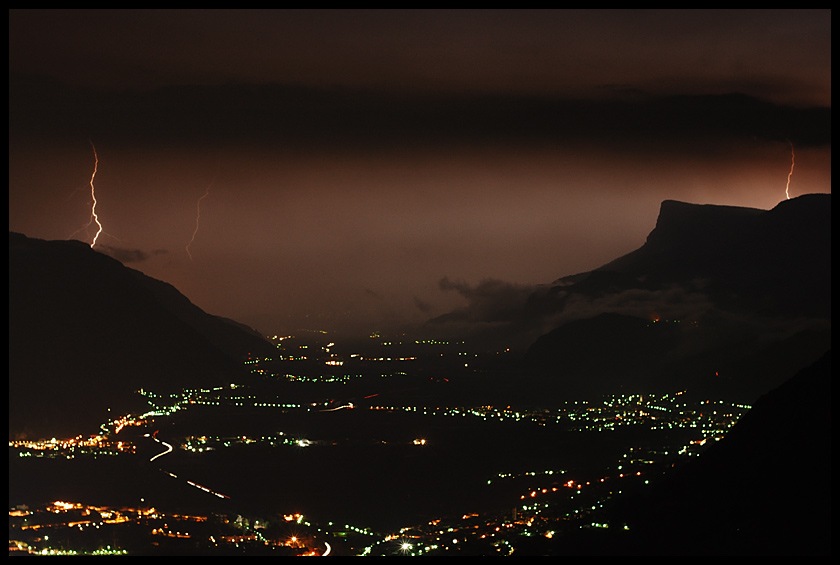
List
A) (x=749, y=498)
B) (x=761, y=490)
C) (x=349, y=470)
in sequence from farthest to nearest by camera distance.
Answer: (x=349, y=470) → (x=761, y=490) → (x=749, y=498)

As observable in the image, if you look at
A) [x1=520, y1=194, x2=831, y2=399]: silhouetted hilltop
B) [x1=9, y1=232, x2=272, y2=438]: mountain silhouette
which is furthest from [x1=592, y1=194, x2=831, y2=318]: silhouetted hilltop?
[x1=9, y1=232, x2=272, y2=438]: mountain silhouette

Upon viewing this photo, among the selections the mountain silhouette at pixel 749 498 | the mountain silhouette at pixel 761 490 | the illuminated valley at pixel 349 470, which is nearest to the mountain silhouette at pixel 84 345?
the illuminated valley at pixel 349 470

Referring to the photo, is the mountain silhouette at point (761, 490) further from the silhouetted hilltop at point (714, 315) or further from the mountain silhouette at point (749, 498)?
the silhouetted hilltop at point (714, 315)

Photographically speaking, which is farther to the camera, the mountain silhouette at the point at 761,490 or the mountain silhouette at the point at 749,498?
the mountain silhouette at the point at 749,498

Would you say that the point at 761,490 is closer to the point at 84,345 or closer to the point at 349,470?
the point at 349,470

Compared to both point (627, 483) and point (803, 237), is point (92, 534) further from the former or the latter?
point (803, 237)

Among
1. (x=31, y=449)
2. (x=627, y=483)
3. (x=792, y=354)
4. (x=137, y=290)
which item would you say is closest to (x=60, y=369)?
(x=31, y=449)

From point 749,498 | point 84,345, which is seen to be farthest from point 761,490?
point 84,345

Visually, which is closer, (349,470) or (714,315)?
(349,470)
